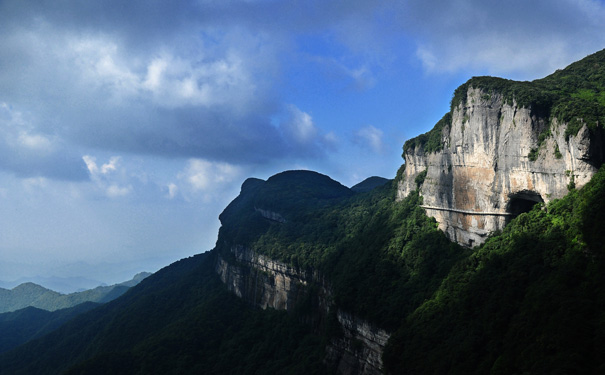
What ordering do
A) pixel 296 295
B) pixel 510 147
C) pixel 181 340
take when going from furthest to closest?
pixel 181 340, pixel 296 295, pixel 510 147

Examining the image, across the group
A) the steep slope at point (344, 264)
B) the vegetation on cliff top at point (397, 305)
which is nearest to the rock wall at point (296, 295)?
the steep slope at point (344, 264)

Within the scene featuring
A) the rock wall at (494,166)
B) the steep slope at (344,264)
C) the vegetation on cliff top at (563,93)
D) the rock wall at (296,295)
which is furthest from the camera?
the steep slope at (344,264)

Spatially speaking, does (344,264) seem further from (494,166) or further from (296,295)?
(494,166)

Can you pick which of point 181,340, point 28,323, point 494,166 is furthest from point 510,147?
point 28,323

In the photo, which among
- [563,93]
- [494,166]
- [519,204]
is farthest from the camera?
[494,166]

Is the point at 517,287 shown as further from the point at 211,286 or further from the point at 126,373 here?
the point at 211,286

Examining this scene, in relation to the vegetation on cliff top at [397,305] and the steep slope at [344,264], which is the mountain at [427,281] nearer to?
the vegetation on cliff top at [397,305]

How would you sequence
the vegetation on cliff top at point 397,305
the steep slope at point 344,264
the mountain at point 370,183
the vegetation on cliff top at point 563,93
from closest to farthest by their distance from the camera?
1. the vegetation on cliff top at point 397,305
2. the vegetation on cliff top at point 563,93
3. the steep slope at point 344,264
4. the mountain at point 370,183
